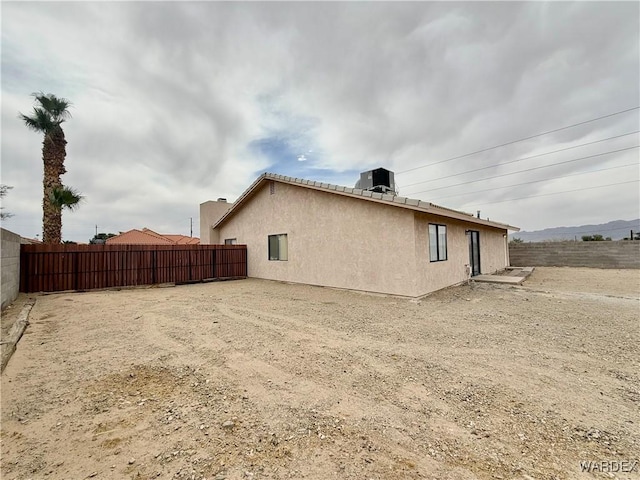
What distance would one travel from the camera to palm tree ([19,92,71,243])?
1234 centimetres

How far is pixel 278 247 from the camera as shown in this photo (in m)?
12.3

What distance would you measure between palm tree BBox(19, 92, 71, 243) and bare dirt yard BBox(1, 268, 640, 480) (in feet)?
30.9

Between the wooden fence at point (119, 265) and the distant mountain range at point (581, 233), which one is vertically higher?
the distant mountain range at point (581, 233)

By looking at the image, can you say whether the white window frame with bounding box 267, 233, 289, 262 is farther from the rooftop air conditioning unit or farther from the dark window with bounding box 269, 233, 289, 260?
the rooftop air conditioning unit

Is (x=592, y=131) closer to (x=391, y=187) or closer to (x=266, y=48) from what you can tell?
(x=391, y=187)

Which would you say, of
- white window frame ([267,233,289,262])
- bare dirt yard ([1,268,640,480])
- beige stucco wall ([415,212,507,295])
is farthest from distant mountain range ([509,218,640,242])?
bare dirt yard ([1,268,640,480])

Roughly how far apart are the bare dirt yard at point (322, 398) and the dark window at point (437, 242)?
357 cm

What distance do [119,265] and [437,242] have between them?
39.2 ft

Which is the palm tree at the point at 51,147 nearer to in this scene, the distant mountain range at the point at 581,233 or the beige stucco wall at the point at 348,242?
the beige stucco wall at the point at 348,242

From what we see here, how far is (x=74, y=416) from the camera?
2.41 metres

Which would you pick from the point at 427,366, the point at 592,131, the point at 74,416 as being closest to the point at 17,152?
the point at 74,416

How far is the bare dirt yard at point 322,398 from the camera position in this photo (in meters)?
Result: 1.89

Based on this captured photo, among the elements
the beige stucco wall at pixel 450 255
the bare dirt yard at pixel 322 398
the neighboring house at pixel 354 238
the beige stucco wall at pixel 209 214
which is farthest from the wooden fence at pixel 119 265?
the beige stucco wall at pixel 450 255

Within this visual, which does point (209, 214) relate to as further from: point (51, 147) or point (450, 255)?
point (450, 255)
